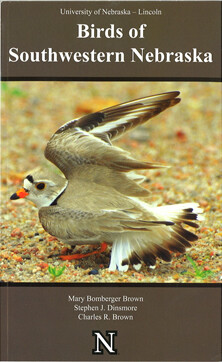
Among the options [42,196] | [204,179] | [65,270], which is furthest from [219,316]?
[204,179]

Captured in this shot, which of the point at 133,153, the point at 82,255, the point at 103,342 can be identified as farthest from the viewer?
the point at 133,153

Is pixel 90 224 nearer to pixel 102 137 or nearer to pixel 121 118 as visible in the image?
pixel 102 137

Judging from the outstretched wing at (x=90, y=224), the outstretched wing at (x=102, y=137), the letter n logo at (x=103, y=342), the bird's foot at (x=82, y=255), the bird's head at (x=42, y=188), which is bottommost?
the letter n logo at (x=103, y=342)

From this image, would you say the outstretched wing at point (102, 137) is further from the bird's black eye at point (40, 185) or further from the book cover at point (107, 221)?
the bird's black eye at point (40, 185)

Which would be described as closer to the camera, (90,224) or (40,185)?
(90,224)

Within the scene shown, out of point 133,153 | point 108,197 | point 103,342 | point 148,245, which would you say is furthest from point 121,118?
point 133,153

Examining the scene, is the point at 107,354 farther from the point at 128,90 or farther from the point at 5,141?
the point at 128,90

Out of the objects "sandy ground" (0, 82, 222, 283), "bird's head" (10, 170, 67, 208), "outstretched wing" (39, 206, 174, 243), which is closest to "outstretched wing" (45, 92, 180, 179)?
"bird's head" (10, 170, 67, 208)

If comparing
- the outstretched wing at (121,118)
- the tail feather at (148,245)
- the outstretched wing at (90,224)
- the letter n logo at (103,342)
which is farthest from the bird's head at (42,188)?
the letter n logo at (103,342)
